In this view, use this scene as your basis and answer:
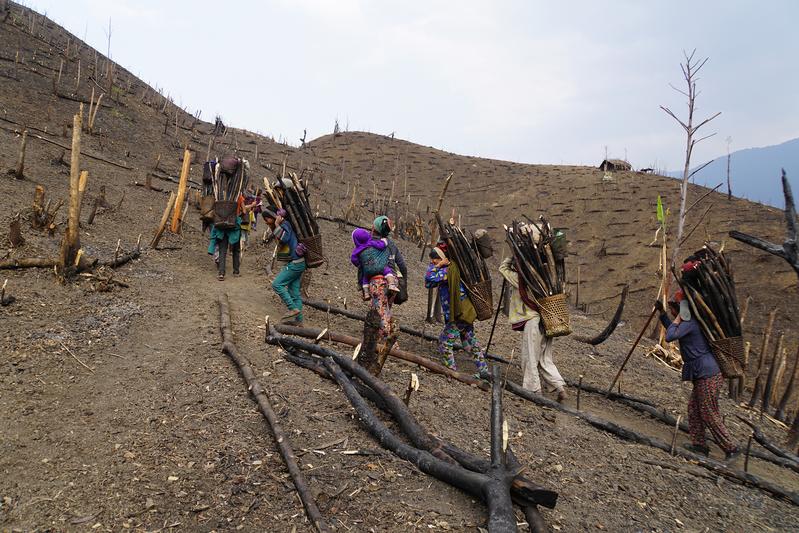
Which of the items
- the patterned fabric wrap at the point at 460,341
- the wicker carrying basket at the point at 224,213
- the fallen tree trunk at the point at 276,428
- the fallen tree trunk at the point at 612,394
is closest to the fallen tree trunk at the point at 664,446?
the patterned fabric wrap at the point at 460,341

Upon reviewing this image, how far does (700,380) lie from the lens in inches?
174

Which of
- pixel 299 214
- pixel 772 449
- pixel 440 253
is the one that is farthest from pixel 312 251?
pixel 772 449

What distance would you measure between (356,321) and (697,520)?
15.3ft

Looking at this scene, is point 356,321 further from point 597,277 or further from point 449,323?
point 597,277

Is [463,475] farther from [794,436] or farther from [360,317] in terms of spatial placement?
[794,436]

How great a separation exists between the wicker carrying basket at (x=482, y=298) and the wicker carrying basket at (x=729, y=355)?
2.11 metres

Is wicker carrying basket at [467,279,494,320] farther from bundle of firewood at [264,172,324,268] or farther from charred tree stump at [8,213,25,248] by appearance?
charred tree stump at [8,213,25,248]

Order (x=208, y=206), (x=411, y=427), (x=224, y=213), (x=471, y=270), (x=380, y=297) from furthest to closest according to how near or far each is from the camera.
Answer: (x=208, y=206)
(x=224, y=213)
(x=471, y=270)
(x=380, y=297)
(x=411, y=427)

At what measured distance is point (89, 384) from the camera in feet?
12.8

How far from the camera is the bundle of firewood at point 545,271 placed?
16.1 ft

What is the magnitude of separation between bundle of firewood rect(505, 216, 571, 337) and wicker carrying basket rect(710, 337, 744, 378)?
4.26 feet

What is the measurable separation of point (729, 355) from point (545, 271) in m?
1.79

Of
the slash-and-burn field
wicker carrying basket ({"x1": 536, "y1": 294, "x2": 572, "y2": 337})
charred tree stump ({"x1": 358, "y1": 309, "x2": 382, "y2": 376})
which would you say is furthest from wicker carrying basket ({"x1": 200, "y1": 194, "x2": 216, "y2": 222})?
wicker carrying basket ({"x1": 536, "y1": 294, "x2": 572, "y2": 337})

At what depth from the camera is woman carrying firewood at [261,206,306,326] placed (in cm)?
592
